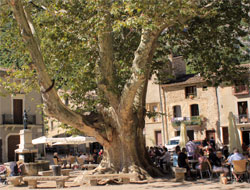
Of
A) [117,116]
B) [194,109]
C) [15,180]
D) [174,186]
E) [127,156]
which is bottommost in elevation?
[174,186]

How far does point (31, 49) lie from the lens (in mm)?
12719

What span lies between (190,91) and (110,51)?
29.1m

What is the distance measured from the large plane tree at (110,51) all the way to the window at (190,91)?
2529 centimetres

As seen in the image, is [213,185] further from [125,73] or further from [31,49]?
[31,49]

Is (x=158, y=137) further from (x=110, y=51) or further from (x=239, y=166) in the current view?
(x=239, y=166)

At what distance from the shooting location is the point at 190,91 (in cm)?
4256

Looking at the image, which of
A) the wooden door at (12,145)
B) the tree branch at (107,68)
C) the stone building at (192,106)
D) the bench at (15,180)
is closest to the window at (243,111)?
the stone building at (192,106)

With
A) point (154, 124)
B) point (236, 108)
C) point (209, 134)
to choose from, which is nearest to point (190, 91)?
point (209, 134)

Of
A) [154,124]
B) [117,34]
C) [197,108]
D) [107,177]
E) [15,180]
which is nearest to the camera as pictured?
[107,177]

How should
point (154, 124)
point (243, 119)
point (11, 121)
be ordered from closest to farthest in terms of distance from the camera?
1. point (11, 121)
2. point (243, 119)
3. point (154, 124)

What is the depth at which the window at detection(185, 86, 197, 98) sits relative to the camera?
4216 centimetres

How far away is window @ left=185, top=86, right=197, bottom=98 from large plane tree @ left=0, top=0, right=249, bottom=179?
25.3m

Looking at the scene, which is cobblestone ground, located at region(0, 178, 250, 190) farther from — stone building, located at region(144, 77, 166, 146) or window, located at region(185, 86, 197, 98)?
stone building, located at region(144, 77, 166, 146)

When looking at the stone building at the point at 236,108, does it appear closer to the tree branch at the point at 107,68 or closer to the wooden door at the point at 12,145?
the wooden door at the point at 12,145
